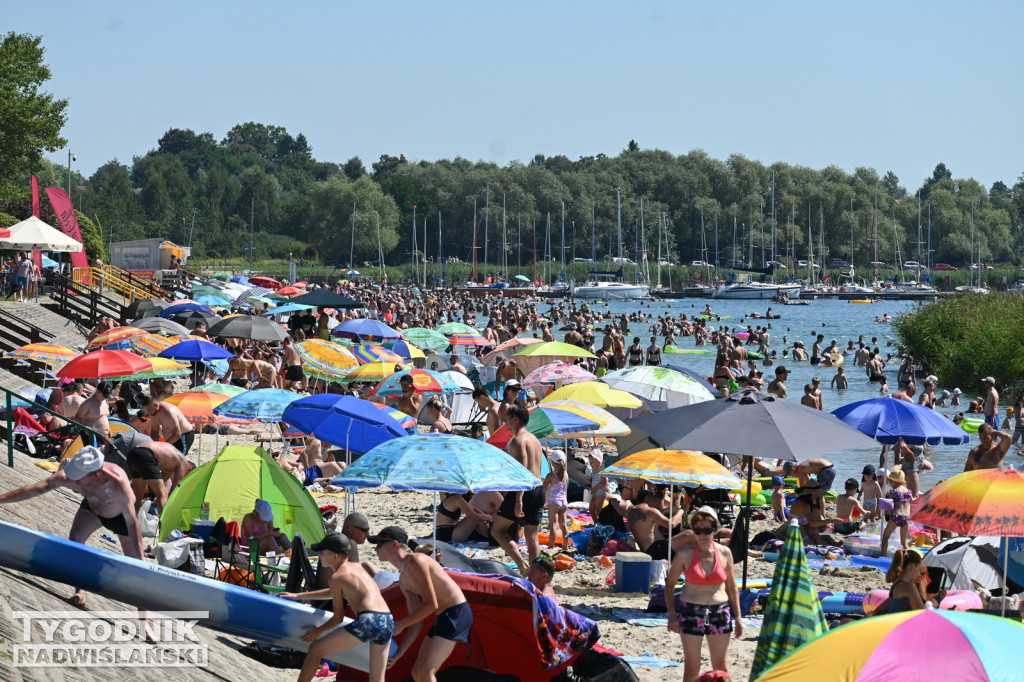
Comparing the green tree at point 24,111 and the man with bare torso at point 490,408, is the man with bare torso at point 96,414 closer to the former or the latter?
the man with bare torso at point 490,408

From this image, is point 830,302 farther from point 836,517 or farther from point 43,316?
point 836,517

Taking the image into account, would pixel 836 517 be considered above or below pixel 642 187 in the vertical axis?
below

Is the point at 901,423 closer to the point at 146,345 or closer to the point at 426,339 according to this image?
the point at 146,345

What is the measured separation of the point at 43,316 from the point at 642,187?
86826mm

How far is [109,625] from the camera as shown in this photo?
6582 millimetres

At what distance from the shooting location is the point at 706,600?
657cm

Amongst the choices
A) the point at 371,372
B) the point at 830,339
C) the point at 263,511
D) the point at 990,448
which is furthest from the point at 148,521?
the point at 830,339

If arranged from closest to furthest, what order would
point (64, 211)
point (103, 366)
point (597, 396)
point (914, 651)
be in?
point (914, 651) → point (597, 396) → point (103, 366) → point (64, 211)

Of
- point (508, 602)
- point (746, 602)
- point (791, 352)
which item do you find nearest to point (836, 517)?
point (746, 602)

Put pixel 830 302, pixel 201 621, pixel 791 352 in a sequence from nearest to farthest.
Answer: pixel 201 621, pixel 791 352, pixel 830 302

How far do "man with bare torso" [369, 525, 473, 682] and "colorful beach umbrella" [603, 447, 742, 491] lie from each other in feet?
10.2

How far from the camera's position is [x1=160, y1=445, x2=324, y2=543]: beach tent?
351 inches

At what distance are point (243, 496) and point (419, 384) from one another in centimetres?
637

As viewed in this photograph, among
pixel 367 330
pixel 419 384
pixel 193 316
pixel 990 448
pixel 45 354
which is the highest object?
pixel 193 316
